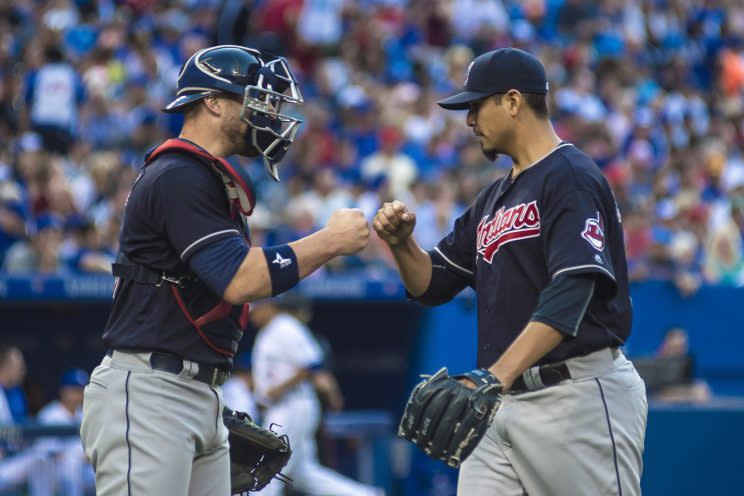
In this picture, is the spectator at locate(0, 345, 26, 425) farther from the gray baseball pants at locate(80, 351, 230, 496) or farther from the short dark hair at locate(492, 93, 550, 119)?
the short dark hair at locate(492, 93, 550, 119)

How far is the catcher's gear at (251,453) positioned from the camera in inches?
172

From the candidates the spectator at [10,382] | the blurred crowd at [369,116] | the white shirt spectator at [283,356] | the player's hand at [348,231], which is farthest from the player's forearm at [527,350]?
the blurred crowd at [369,116]

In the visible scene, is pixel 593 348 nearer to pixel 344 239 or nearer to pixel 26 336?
pixel 344 239

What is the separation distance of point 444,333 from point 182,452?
5.94m

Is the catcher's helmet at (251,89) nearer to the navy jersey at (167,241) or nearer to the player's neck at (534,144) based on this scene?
the navy jersey at (167,241)

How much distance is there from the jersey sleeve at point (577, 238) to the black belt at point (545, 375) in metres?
0.31

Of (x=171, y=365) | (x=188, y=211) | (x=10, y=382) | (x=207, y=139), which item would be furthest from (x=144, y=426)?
(x=10, y=382)

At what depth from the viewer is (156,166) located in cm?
395

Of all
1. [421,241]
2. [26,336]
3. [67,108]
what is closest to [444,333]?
[421,241]

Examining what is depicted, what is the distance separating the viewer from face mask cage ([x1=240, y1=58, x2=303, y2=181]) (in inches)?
161

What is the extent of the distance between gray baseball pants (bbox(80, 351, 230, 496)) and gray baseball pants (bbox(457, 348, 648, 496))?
93 cm

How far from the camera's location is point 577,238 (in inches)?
147

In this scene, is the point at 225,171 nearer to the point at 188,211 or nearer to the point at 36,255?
the point at 188,211

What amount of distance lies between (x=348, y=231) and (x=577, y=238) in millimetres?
744
